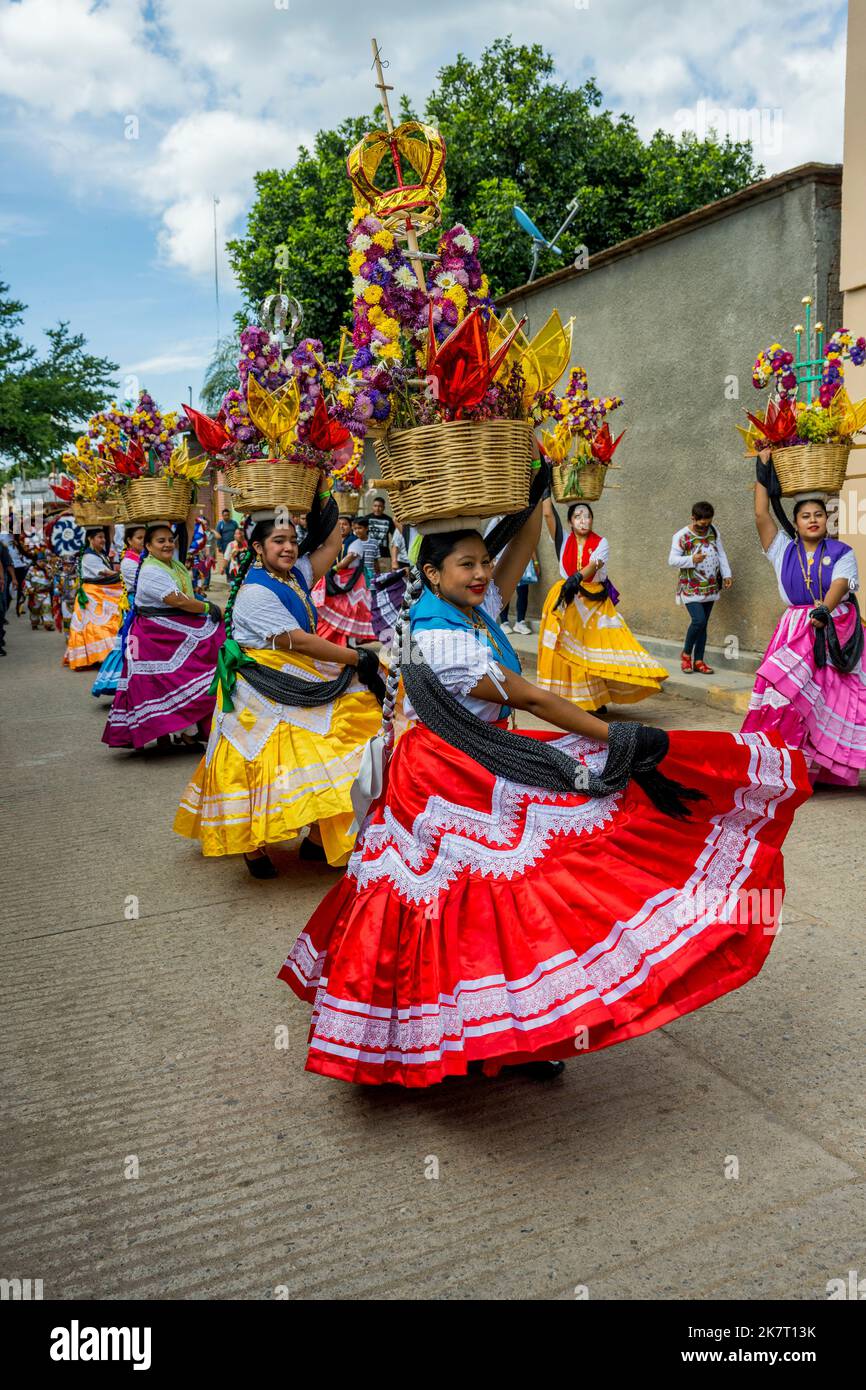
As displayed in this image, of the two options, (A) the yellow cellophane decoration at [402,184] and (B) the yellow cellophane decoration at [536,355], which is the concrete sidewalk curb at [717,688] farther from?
(A) the yellow cellophane decoration at [402,184]

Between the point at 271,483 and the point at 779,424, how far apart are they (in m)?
2.93

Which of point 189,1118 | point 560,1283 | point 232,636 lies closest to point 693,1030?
point 560,1283

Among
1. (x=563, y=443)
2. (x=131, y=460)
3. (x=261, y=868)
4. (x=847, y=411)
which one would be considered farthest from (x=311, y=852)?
(x=563, y=443)

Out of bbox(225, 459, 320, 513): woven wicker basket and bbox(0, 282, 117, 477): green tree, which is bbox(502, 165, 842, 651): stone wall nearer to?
bbox(225, 459, 320, 513): woven wicker basket

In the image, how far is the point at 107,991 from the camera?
4016 millimetres

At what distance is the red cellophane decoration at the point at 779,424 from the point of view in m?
5.90

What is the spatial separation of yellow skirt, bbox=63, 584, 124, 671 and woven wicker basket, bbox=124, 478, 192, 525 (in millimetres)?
5671

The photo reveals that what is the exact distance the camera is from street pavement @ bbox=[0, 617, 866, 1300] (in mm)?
2432

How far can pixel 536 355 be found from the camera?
3.01 m

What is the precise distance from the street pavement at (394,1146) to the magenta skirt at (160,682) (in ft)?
11.5

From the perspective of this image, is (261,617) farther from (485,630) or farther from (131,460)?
(131,460)

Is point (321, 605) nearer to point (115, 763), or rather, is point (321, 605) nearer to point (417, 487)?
point (115, 763)

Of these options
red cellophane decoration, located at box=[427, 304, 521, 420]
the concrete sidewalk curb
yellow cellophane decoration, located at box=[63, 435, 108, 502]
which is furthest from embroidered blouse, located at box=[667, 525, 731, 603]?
red cellophane decoration, located at box=[427, 304, 521, 420]

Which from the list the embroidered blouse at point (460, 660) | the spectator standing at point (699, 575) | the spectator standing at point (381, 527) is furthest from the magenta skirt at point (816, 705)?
the spectator standing at point (381, 527)
